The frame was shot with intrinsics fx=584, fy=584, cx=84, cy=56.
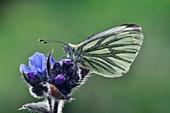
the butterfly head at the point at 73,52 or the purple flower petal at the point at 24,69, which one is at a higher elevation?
the butterfly head at the point at 73,52

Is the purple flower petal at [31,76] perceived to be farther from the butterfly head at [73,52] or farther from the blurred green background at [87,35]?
the blurred green background at [87,35]

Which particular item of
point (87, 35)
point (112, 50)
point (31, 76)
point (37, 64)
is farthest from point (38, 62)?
point (87, 35)

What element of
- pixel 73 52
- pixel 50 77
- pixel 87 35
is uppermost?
pixel 87 35

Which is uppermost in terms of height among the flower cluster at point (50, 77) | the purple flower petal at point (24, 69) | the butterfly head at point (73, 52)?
the butterfly head at point (73, 52)

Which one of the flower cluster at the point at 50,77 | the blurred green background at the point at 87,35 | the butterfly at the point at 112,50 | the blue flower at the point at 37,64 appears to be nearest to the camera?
the flower cluster at the point at 50,77

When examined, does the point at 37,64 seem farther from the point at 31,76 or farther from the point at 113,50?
the point at 113,50

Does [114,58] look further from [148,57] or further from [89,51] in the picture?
[148,57]

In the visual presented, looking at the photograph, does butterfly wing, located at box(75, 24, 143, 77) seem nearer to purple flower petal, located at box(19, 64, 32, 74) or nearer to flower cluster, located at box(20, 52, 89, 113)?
flower cluster, located at box(20, 52, 89, 113)

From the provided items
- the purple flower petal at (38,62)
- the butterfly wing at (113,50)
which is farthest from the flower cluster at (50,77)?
the butterfly wing at (113,50)
